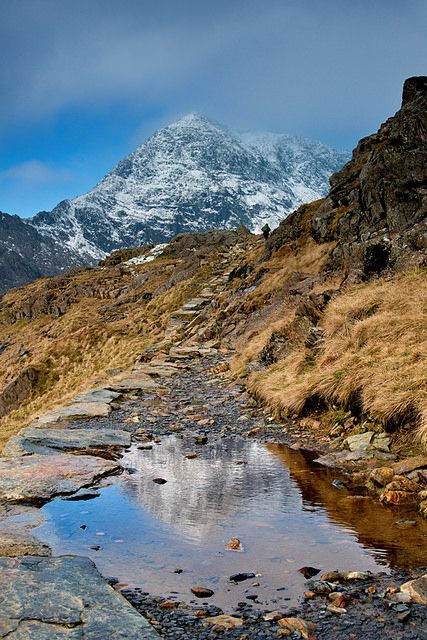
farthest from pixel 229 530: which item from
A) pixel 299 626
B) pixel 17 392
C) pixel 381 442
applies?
pixel 17 392

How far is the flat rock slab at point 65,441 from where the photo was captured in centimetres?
1058

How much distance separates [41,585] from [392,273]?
1668 cm

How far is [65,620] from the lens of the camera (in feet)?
13.3

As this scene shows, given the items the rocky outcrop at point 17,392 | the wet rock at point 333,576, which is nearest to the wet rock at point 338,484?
the wet rock at point 333,576

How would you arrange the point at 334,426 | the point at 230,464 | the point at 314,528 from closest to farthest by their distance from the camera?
the point at 314,528 < the point at 230,464 < the point at 334,426

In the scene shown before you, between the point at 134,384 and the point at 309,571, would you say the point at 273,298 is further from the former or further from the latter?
the point at 309,571

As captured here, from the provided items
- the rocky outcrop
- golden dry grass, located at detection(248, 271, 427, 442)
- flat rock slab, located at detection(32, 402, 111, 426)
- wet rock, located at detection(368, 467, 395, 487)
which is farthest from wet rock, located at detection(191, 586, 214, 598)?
the rocky outcrop

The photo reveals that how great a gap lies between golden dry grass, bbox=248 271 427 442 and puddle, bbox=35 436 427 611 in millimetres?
2039

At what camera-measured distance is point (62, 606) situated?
4.27 meters

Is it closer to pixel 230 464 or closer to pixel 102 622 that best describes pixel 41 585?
pixel 102 622

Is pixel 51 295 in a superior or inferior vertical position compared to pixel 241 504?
superior

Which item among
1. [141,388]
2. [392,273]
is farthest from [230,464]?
[392,273]

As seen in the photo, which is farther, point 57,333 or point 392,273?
point 57,333

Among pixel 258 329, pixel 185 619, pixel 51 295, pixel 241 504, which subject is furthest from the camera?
pixel 51 295
